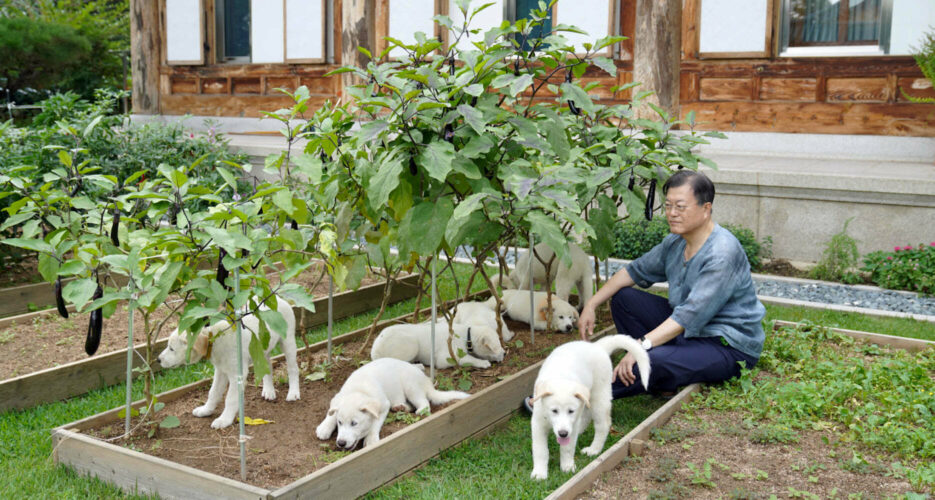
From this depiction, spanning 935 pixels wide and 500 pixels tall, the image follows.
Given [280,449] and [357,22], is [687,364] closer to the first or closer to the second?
[280,449]

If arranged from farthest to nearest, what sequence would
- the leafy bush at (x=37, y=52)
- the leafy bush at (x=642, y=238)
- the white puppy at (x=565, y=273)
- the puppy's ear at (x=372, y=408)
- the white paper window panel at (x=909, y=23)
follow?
1. the leafy bush at (x=37, y=52)
2. the white paper window panel at (x=909, y=23)
3. the leafy bush at (x=642, y=238)
4. the white puppy at (x=565, y=273)
5. the puppy's ear at (x=372, y=408)

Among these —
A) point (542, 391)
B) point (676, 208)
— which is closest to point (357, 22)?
point (676, 208)

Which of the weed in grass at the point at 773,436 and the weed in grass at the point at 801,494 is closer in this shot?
the weed in grass at the point at 801,494

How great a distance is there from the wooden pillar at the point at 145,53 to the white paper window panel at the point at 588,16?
6.61m

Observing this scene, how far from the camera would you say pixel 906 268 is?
6.46 meters

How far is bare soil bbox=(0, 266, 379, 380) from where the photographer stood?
4676 mm

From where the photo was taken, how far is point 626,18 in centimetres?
1073

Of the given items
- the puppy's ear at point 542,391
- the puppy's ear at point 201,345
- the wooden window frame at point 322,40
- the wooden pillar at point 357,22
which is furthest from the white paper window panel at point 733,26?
the puppy's ear at point 201,345

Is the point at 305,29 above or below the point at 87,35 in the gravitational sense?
below

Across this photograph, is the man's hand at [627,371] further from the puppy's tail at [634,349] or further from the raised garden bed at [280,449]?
the raised garden bed at [280,449]

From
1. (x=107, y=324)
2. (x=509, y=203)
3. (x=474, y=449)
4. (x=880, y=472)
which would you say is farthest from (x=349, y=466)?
(x=107, y=324)

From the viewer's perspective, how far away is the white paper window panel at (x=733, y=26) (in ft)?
32.3

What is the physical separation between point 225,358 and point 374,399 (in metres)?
0.71

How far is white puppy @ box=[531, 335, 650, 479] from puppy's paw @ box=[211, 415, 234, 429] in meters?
1.33
